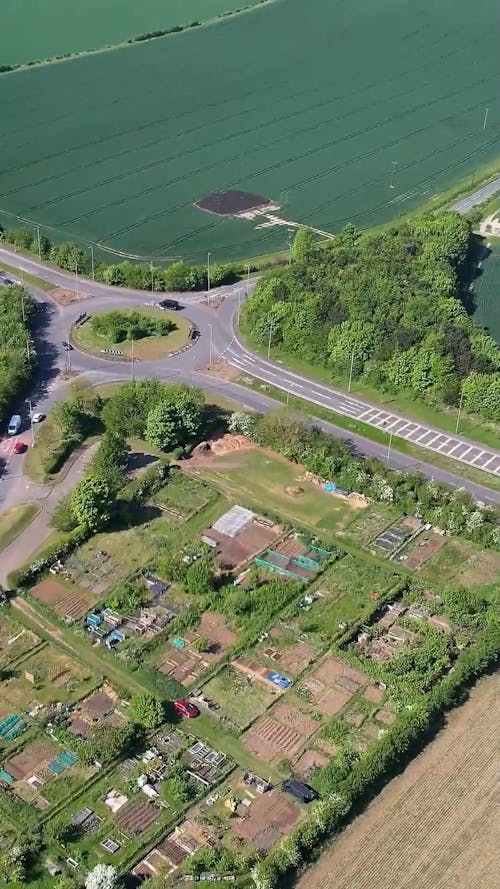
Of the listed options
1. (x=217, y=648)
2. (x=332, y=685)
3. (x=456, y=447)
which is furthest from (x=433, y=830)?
(x=456, y=447)

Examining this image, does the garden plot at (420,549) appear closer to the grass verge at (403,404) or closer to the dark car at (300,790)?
the grass verge at (403,404)

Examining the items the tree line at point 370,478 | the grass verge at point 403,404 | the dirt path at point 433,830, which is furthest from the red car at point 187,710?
the grass verge at point 403,404

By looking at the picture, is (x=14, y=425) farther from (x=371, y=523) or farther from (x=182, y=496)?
(x=371, y=523)

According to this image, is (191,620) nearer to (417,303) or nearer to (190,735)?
(190,735)

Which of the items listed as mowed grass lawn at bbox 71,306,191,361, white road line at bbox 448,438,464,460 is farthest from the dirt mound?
mowed grass lawn at bbox 71,306,191,361

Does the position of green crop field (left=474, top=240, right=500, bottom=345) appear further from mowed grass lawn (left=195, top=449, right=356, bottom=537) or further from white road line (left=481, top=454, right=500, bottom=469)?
mowed grass lawn (left=195, top=449, right=356, bottom=537)

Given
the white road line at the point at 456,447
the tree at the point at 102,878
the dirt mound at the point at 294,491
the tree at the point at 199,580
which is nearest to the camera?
the tree at the point at 102,878
